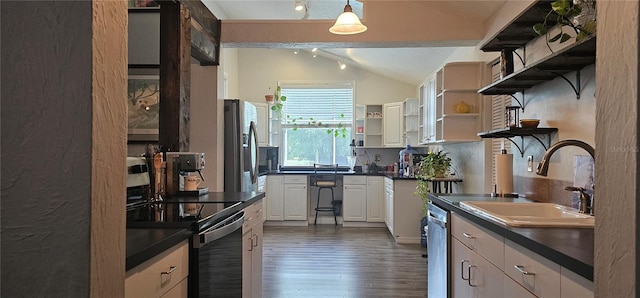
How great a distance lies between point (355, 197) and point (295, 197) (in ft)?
3.19

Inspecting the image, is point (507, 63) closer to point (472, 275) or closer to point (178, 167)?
point (472, 275)

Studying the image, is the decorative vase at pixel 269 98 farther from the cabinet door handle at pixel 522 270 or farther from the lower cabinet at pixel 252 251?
the cabinet door handle at pixel 522 270

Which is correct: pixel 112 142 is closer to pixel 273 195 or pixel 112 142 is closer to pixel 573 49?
pixel 573 49

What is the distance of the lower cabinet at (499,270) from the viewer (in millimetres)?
1170

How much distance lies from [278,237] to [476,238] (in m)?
3.84

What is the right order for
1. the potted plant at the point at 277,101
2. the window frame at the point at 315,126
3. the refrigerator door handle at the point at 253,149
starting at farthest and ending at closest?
the window frame at the point at 315,126 → the potted plant at the point at 277,101 → the refrigerator door handle at the point at 253,149

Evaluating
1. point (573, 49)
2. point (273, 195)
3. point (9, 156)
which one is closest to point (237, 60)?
point (273, 195)

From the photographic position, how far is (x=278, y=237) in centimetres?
541

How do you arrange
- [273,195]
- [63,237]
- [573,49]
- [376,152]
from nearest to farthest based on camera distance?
[63,237]
[573,49]
[273,195]
[376,152]

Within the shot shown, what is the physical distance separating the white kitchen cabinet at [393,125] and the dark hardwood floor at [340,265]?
158cm

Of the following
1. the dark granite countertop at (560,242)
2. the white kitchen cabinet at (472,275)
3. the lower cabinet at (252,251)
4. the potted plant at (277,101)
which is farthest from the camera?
the potted plant at (277,101)

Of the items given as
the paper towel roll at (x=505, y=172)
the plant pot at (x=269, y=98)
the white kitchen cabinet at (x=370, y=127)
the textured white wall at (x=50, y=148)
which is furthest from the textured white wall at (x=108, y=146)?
the white kitchen cabinet at (x=370, y=127)

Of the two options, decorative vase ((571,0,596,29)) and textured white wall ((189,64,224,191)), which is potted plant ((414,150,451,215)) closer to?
textured white wall ((189,64,224,191))

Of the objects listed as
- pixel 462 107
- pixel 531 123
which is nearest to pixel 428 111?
pixel 462 107
